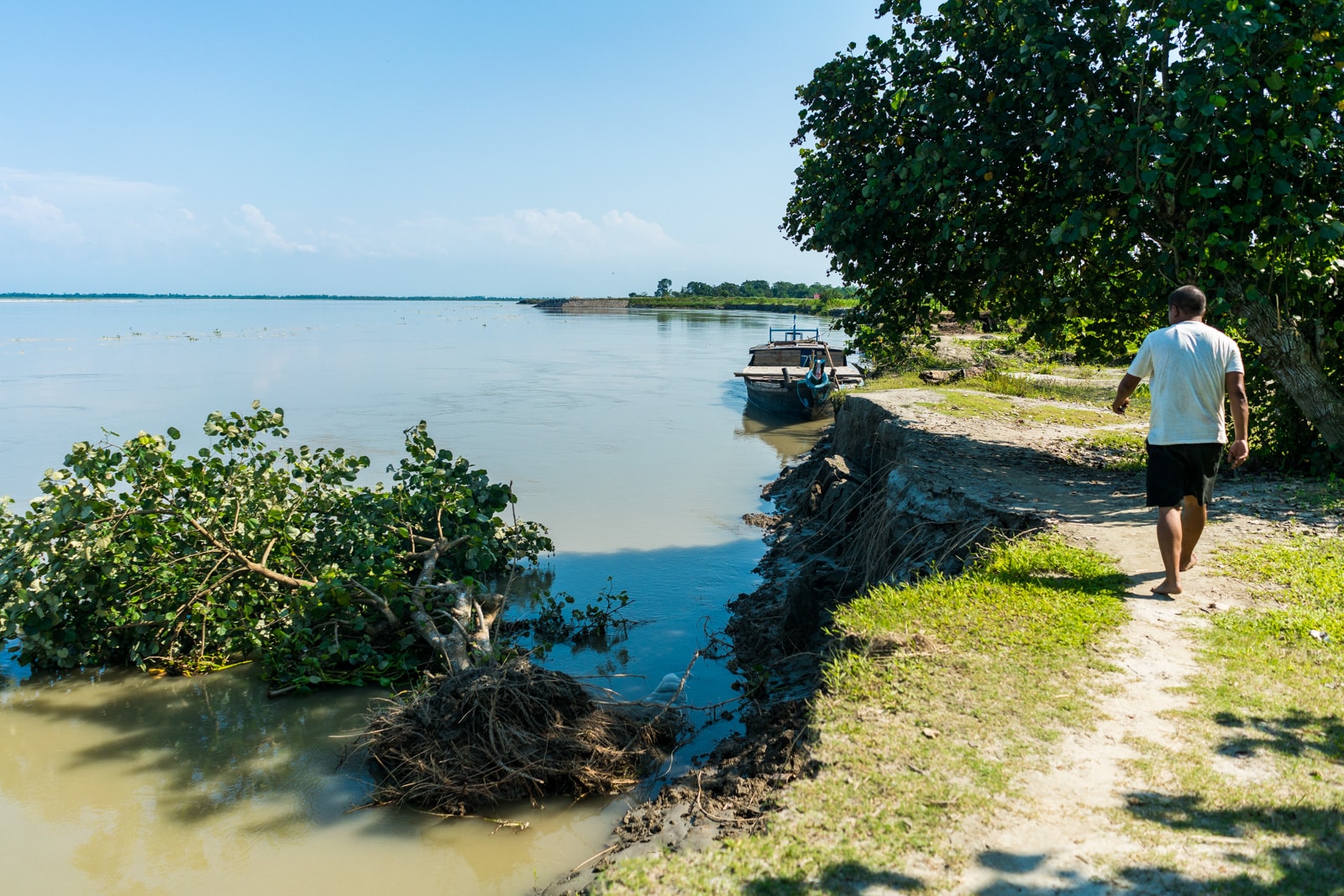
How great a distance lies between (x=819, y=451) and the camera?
1753cm

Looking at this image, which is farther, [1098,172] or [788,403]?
[788,403]

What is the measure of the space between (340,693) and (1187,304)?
6816mm

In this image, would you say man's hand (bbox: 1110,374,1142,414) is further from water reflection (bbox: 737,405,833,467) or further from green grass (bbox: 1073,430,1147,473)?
water reflection (bbox: 737,405,833,467)

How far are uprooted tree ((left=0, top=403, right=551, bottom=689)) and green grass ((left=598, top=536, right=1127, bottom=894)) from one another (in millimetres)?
3305

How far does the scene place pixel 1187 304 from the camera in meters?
5.34

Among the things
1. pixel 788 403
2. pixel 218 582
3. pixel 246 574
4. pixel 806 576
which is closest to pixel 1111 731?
pixel 806 576

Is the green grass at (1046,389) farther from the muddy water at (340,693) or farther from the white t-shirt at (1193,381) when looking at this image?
the white t-shirt at (1193,381)

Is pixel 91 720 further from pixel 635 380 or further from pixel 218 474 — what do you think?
pixel 635 380

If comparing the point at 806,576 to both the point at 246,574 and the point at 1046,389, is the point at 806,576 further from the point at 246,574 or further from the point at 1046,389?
the point at 1046,389

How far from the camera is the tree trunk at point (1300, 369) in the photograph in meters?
8.09

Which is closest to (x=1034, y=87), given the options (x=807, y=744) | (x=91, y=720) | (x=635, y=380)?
(x=807, y=744)

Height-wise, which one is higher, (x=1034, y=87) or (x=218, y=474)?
(x=1034, y=87)

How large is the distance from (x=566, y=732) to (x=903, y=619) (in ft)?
7.17

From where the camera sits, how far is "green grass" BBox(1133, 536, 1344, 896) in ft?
9.73
